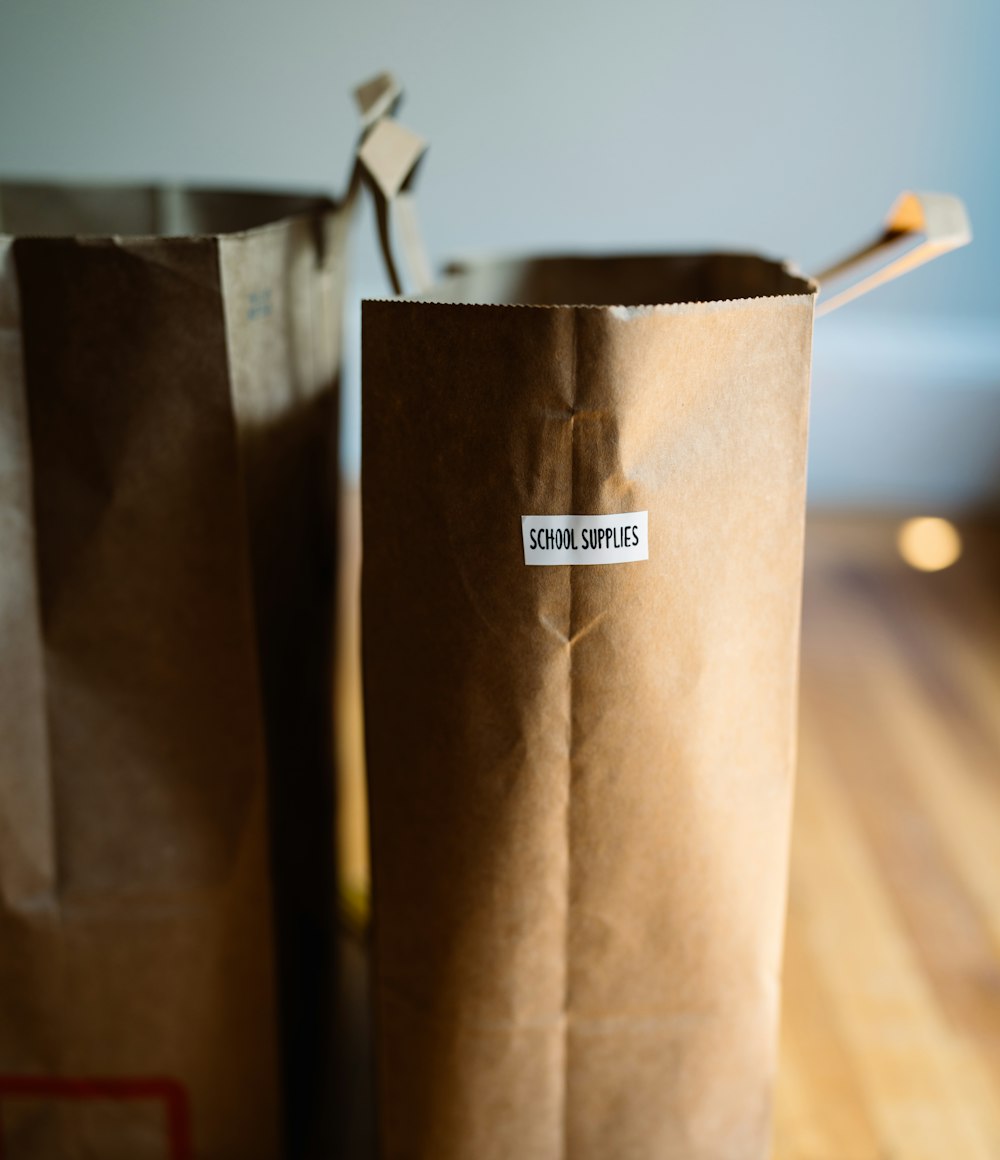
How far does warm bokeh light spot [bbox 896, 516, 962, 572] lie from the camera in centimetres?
153

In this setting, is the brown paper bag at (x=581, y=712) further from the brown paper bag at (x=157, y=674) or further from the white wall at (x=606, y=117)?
the white wall at (x=606, y=117)

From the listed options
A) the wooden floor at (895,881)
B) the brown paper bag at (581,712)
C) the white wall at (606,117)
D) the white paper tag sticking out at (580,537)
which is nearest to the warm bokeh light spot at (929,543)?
the wooden floor at (895,881)

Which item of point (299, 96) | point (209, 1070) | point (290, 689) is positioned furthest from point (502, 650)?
point (299, 96)

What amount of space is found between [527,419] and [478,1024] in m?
0.30

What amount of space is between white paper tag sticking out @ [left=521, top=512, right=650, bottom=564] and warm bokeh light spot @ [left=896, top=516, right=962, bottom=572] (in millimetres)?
1178

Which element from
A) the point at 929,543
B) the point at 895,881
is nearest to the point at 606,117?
the point at 929,543

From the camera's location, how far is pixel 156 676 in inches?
21.6

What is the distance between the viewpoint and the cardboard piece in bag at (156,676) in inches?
19.8

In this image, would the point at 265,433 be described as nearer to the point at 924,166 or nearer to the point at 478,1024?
the point at 478,1024

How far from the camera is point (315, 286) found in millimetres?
610

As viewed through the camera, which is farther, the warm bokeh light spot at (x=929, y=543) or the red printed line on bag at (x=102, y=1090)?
the warm bokeh light spot at (x=929, y=543)

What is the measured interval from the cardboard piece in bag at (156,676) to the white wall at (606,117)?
902 millimetres

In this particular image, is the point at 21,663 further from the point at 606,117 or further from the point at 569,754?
the point at 606,117

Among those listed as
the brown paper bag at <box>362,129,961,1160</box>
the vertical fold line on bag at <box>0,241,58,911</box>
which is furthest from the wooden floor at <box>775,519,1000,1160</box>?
the vertical fold line on bag at <box>0,241,58,911</box>
